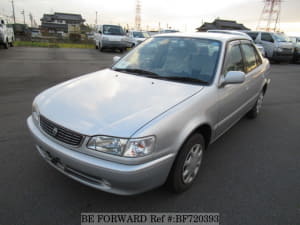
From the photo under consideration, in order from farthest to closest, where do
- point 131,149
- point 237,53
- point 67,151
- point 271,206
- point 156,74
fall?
point 237,53, point 156,74, point 271,206, point 67,151, point 131,149

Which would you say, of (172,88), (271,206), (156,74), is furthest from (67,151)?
(271,206)

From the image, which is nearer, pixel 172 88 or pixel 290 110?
pixel 172 88

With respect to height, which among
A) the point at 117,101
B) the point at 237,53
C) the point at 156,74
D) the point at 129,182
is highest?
the point at 237,53

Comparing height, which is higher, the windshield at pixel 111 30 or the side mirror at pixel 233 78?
the windshield at pixel 111 30

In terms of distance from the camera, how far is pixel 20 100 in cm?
487

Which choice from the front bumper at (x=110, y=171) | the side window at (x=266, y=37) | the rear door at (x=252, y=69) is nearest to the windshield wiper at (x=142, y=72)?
the front bumper at (x=110, y=171)

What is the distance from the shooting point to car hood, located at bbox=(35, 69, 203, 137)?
1.80 metres

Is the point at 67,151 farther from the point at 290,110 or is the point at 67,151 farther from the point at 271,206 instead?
the point at 290,110

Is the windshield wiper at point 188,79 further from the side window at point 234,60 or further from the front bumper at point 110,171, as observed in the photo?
the front bumper at point 110,171

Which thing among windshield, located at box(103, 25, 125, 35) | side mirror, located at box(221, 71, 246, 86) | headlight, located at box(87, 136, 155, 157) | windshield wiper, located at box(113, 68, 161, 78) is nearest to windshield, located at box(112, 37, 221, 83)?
windshield wiper, located at box(113, 68, 161, 78)

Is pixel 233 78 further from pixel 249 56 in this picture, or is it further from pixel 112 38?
pixel 112 38

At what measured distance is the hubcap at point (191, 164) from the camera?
2240 millimetres

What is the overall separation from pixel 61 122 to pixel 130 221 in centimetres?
111

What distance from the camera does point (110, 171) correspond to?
1694 millimetres
